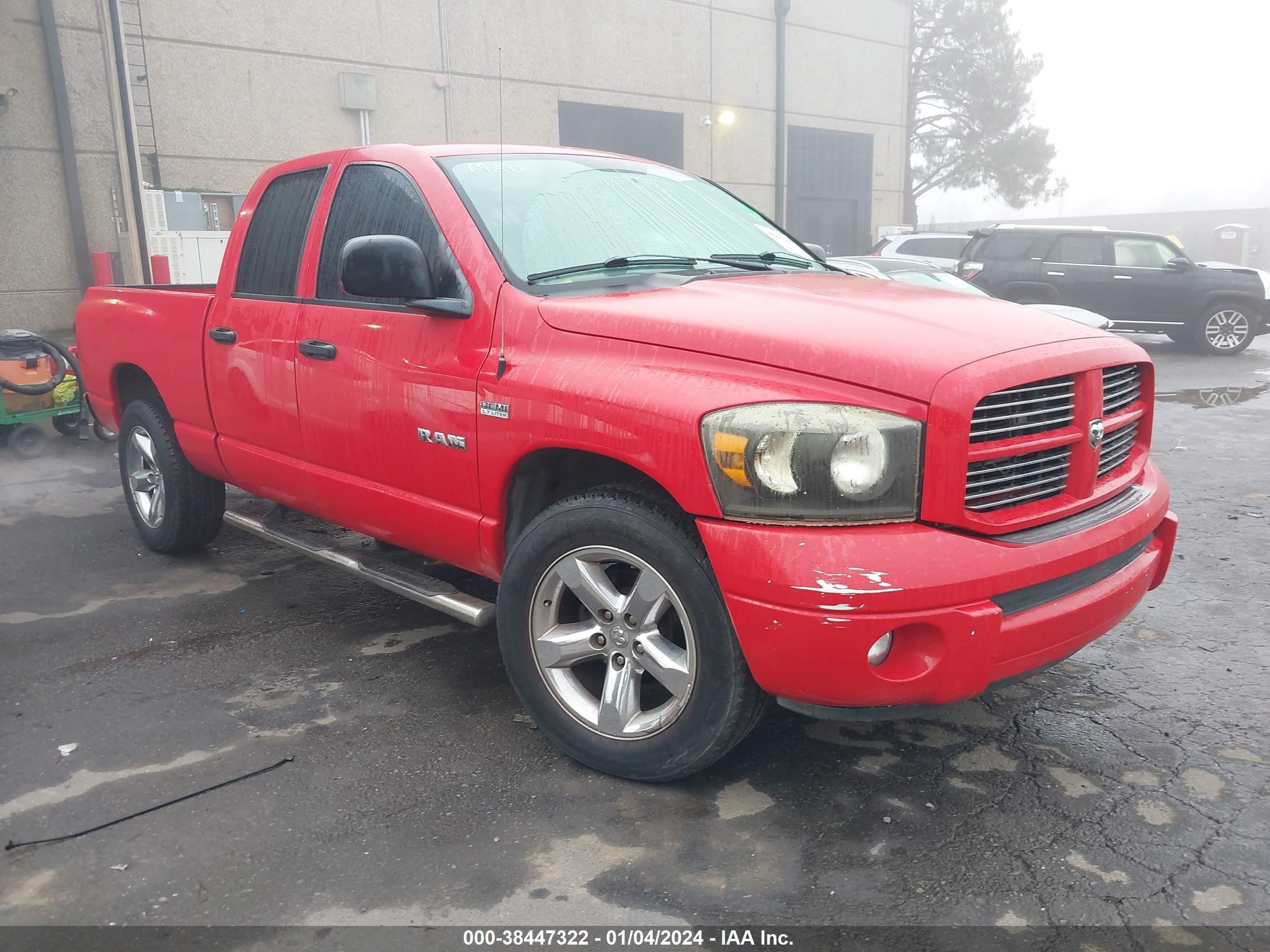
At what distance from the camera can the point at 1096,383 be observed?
2.86 m

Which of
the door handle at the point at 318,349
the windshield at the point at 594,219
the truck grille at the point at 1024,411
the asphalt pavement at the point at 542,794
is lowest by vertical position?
the asphalt pavement at the point at 542,794

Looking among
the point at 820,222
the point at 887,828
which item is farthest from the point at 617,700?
the point at 820,222

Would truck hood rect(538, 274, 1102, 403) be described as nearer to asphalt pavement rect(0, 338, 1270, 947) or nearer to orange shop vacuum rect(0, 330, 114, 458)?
asphalt pavement rect(0, 338, 1270, 947)

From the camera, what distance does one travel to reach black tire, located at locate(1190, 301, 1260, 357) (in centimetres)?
1496

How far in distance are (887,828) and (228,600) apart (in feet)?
10.6

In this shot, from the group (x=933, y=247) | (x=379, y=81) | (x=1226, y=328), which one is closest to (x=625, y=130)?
(x=379, y=81)

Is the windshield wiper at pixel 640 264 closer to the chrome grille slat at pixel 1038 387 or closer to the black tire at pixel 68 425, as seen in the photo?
the chrome grille slat at pixel 1038 387

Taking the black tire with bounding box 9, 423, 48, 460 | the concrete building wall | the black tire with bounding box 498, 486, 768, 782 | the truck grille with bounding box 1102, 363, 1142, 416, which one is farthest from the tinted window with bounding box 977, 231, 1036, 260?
the black tire with bounding box 498, 486, 768, 782

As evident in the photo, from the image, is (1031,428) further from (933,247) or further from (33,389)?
(933,247)

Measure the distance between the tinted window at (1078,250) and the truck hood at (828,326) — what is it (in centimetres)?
1364

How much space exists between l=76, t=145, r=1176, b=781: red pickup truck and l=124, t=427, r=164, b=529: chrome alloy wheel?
4.22 ft

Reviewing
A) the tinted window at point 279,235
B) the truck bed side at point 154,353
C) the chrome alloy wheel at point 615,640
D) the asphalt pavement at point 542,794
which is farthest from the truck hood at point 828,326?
the truck bed side at point 154,353

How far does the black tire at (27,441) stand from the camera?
319 inches

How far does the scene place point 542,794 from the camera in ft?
9.75
